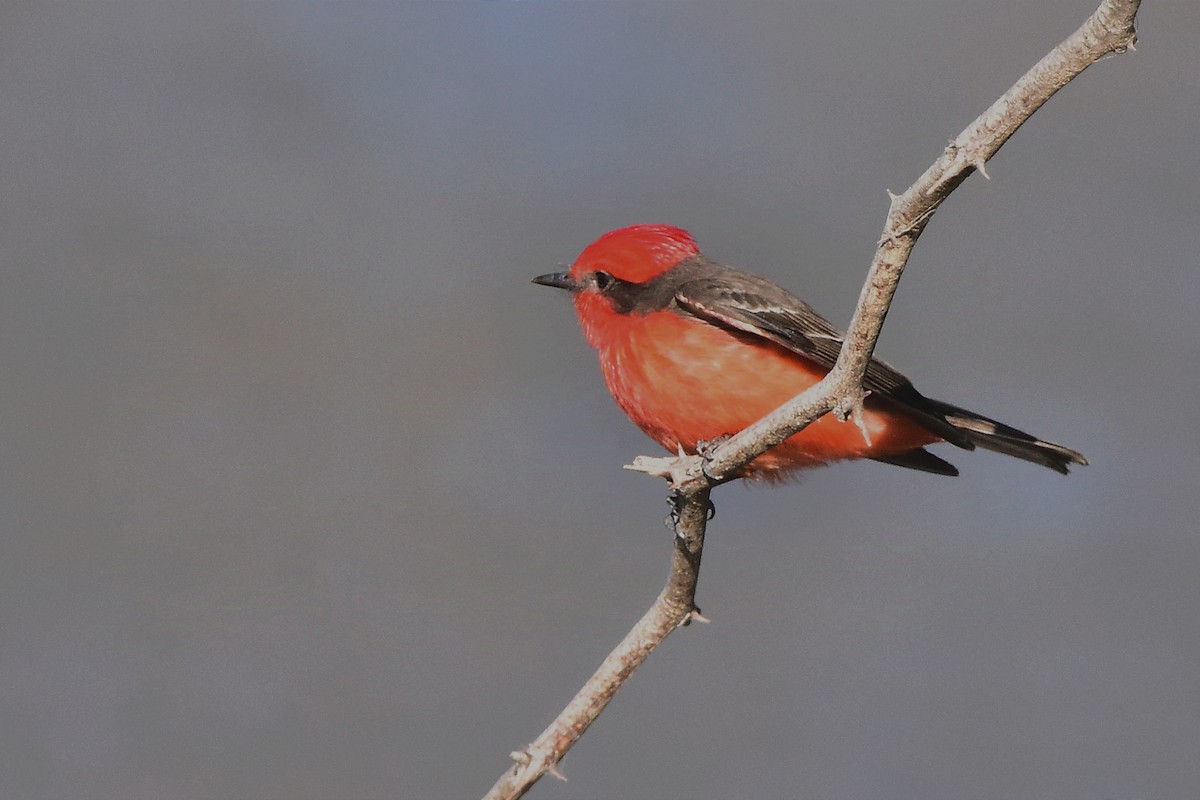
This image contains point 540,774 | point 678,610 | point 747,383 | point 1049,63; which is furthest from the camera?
point 747,383

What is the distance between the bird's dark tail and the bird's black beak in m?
1.00

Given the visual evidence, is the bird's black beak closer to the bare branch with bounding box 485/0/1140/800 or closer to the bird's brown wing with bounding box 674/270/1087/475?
the bird's brown wing with bounding box 674/270/1087/475

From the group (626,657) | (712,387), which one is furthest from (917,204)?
(712,387)

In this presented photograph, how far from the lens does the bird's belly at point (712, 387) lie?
10.8 feet

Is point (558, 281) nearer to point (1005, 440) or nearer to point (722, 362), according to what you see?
point (722, 362)

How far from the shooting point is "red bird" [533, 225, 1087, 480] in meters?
3.31

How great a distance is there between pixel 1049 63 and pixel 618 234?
6.01ft

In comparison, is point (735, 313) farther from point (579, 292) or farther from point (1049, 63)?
point (1049, 63)

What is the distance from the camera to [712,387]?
3.29m

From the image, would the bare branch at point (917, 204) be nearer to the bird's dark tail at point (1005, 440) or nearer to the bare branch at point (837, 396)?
the bare branch at point (837, 396)

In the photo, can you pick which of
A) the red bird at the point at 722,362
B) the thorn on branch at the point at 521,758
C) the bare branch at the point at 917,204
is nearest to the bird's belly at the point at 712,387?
the red bird at the point at 722,362

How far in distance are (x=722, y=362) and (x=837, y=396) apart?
40.3 inches

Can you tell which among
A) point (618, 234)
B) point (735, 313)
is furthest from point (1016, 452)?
point (618, 234)

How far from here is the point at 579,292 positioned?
11.9 feet
